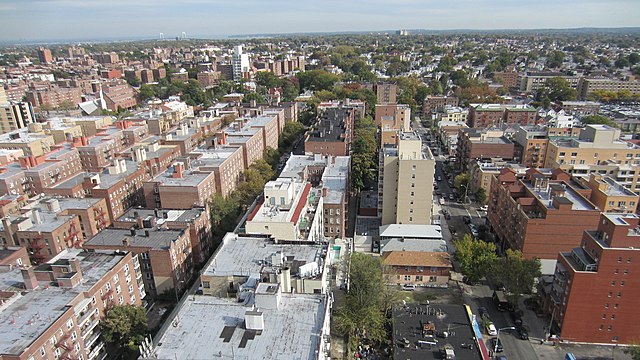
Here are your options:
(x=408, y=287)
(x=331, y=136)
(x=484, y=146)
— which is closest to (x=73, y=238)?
(x=408, y=287)

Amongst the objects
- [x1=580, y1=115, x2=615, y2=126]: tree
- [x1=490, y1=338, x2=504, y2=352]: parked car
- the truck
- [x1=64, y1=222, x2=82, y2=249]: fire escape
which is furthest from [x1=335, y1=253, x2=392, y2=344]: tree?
[x1=580, y1=115, x2=615, y2=126]: tree

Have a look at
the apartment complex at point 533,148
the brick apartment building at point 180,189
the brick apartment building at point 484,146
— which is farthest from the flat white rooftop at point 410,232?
the apartment complex at point 533,148

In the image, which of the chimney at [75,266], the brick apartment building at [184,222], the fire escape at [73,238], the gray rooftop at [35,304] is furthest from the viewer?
the fire escape at [73,238]

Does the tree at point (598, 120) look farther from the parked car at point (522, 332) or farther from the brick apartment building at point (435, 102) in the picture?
the parked car at point (522, 332)

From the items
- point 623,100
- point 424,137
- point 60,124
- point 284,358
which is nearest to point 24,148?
point 60,124

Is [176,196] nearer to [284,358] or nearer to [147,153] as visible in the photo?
[147,153]

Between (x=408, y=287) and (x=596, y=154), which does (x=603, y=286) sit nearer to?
(x=408, y=287)

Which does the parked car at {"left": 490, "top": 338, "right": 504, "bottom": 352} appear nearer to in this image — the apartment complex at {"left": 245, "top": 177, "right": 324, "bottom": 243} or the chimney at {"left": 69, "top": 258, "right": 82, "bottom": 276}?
the apartment complex at {"left": 245, "top": 177, "right": 324, "bottom": 243}

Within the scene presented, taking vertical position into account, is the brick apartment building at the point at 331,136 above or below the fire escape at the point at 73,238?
above
